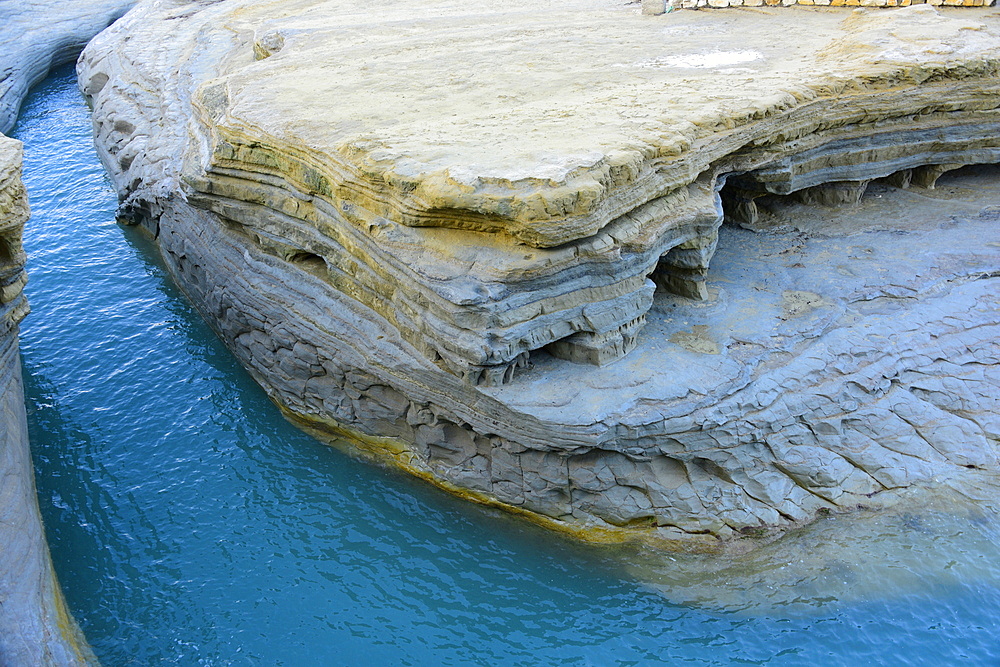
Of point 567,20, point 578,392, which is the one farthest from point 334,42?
point 578,392

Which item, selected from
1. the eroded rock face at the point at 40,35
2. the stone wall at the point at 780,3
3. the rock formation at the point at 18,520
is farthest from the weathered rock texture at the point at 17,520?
the eroded rock face at the point at 40,35

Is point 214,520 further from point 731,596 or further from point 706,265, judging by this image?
point 706,265

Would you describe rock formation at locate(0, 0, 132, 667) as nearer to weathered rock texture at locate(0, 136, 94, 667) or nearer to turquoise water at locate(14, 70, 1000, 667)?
weathered rock texture at locate(0, 136, 94, 667)

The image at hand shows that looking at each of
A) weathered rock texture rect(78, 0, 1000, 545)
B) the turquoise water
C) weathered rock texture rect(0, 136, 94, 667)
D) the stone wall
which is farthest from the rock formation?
the stone wall

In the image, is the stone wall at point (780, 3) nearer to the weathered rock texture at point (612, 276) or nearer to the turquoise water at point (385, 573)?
the weathered rock texture at point (612, 276)

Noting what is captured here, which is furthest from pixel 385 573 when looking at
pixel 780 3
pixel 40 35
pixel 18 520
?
pixel 40 35
